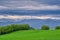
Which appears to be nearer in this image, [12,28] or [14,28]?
[12,28]

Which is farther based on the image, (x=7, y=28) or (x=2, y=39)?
(x=7, y=28)

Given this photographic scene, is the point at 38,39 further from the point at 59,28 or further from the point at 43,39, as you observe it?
the point at 59,28

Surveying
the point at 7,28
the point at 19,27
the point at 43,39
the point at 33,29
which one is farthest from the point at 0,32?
the point at 43,39

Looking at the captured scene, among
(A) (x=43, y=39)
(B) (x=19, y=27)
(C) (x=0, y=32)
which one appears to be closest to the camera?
(A) (x=43, y=39)

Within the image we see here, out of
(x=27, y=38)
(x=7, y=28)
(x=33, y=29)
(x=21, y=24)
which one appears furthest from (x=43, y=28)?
(x=27, y=38)

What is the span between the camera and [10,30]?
1273 centimetres

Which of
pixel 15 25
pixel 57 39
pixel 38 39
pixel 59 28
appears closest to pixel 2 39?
pixel 38 39

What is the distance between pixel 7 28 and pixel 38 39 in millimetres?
3949

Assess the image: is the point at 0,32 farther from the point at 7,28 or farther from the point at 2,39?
the point at 2,39

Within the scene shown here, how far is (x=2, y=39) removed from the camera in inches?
380

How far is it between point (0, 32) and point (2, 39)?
2.81 m

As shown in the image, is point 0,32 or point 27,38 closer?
point 27,38

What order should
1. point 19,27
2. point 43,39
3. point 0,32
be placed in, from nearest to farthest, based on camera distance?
point 43,39
point 0,32
point 19,27

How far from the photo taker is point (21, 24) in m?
13.5
